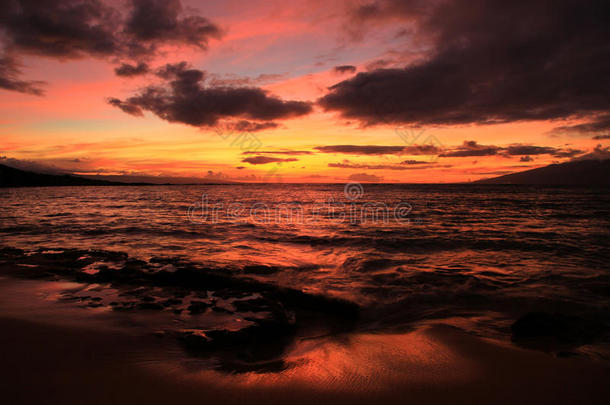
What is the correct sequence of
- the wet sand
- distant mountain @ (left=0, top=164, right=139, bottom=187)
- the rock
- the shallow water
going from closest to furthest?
the wet sand < the rock < the shallow water < distant mountain @ (left=0, top=164, right=139, bottom=187)

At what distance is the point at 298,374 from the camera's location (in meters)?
3.27

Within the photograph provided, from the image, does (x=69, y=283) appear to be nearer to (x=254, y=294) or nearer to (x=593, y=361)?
(x=254, y=294)

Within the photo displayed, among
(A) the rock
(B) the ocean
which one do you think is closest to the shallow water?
(B) the ocean

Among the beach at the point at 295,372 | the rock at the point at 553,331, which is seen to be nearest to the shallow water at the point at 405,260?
the rock at the point at 553,331

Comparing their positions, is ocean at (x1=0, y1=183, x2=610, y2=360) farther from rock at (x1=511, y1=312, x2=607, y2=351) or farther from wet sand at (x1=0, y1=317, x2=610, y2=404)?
wet sand at (x1=0, y1=317, x2=610, y2=404)

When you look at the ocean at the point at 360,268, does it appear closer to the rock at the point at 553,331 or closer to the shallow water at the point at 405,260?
the shallow water at the point at 405,260

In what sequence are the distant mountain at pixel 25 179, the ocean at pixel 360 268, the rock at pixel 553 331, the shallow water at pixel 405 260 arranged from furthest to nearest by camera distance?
the distant mountain at pixel 25 179 → the shallow water at pixel 405 260 → the ocean at pixel 360 268 → the rock at pixel 553 331

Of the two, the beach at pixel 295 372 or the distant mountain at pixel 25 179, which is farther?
the distant mountain at pixel 25 179

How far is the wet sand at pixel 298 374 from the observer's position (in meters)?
2.79

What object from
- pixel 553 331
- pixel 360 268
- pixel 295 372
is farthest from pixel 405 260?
pixel 295 372

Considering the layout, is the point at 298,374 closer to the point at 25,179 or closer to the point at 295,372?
the point at 295,372

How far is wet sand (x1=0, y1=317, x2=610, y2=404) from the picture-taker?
9.15ft

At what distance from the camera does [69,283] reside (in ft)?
21.4

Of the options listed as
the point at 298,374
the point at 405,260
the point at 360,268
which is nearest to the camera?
the point at 298,374
